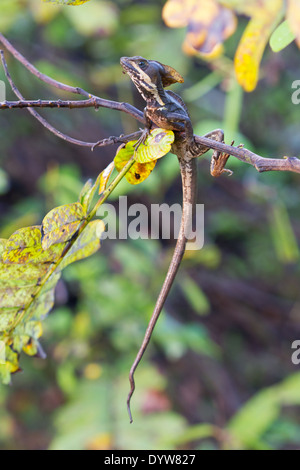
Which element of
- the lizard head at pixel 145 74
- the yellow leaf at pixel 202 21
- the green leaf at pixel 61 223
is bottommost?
the green leaf at pixel 61 223

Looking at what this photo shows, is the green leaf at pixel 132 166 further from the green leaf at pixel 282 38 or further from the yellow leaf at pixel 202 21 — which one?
the yellow leaf at pixel 202 21

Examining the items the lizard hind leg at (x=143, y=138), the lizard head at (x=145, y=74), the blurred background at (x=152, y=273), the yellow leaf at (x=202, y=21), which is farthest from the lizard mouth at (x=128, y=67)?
the blurred background at (x=152, y=273)

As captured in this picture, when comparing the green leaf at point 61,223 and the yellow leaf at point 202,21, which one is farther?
the yellow leaf at point 202,21

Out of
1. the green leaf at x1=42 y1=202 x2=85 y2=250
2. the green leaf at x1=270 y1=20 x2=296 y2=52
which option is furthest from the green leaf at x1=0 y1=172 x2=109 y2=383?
the green leaf at x1=270 y1=20 x2=296 y2=52

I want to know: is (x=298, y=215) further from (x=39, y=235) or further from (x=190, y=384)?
(x=39, y=235)

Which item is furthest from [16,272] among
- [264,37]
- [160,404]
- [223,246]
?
[223,246]

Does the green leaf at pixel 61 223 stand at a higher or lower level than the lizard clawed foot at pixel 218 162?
lower

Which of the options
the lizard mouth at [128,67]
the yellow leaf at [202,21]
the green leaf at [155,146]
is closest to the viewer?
the green leaf at [155,146]

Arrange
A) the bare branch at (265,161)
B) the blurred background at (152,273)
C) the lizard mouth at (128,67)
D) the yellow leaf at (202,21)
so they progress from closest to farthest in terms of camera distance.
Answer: the bare branch at (265,161), the lizard mouth at (128,67), the yellow leaf at (202,21), the blurred background at (152,273)
